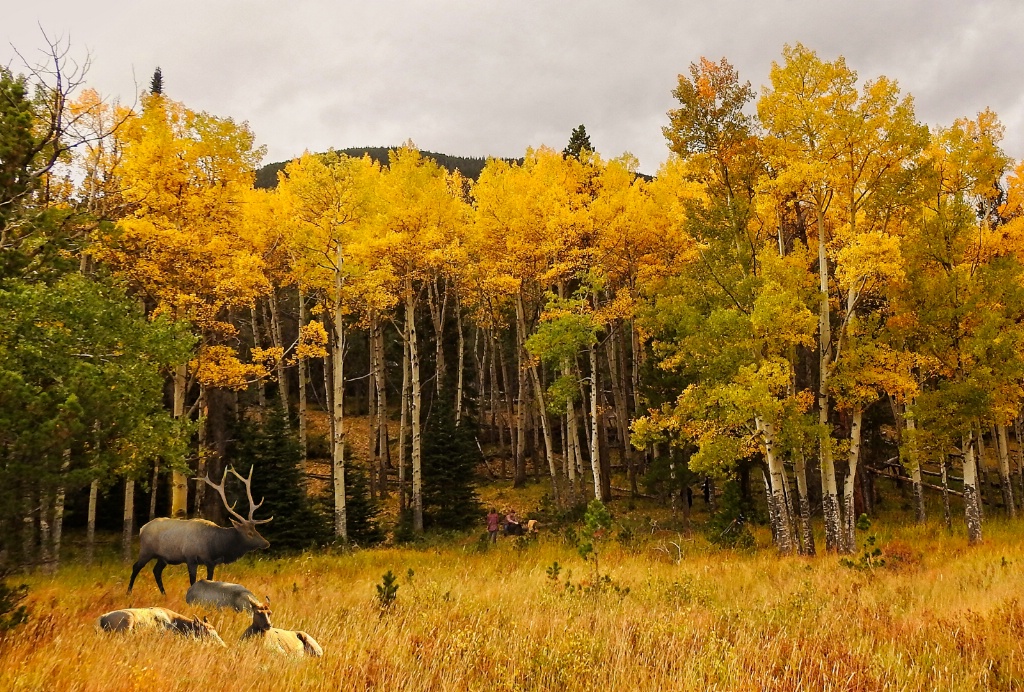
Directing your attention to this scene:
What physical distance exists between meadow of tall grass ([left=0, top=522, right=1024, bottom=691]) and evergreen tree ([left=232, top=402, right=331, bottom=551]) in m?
2.87

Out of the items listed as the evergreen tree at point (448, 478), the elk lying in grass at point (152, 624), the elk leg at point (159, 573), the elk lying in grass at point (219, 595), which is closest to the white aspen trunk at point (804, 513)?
the evergreen tree at point (448, 478)

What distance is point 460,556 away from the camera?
44.3 feet

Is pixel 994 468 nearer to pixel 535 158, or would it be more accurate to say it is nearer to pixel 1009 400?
pixel 1009 400

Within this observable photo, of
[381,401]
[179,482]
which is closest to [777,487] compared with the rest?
[381,401]

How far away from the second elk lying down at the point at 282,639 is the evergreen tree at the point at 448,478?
1219 centimetres

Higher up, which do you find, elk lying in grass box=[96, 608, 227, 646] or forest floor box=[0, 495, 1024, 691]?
elk lying in grass box=[96, 608, 227, 646]

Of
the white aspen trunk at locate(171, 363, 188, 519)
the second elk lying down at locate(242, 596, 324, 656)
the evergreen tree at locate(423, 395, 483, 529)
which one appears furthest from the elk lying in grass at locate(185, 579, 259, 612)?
the evergreen tree at locate(423, 395, 483, 529)

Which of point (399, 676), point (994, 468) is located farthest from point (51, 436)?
point (994, 468)

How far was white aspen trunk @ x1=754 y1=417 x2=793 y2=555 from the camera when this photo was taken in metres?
12.1

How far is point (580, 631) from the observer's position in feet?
18.3

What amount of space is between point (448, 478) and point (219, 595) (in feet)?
36.0

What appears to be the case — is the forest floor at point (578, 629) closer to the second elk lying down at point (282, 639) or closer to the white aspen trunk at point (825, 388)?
the second elk lying down at point (282, 639)

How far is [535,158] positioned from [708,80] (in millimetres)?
9807

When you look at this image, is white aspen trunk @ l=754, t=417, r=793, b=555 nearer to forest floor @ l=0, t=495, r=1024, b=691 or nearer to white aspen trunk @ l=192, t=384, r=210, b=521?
forest floor @ l=0, t=495, r=1024, b=691
